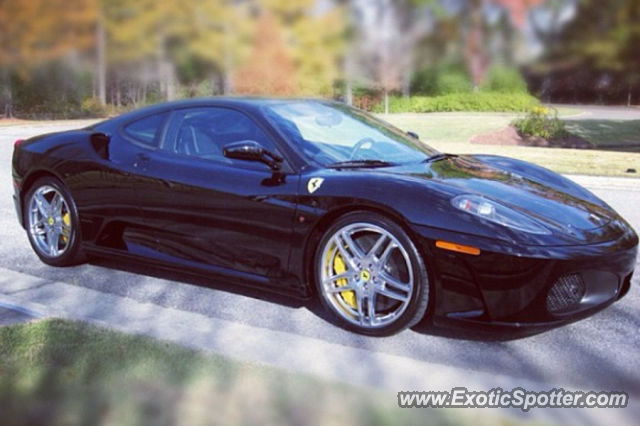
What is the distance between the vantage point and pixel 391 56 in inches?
698

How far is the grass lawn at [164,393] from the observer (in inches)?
103

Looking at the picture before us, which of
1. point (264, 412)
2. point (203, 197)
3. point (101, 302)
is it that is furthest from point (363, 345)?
point (101, 302)

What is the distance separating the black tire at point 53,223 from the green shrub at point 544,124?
16.5 meters

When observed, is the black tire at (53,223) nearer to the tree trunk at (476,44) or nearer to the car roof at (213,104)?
the car roof at (213,104)

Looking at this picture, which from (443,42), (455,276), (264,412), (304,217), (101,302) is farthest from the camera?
(443,42)

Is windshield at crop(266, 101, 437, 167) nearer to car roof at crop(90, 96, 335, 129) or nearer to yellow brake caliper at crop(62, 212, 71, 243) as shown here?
car roof at crop(90, 96, 335, 129)

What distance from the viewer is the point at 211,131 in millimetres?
4328

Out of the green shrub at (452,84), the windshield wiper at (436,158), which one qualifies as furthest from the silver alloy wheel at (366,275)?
the green shrub at (452,84)

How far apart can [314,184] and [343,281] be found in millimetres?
550

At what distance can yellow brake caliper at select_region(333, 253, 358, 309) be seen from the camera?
Answer: 3.70m

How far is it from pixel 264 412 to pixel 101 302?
1821 mm

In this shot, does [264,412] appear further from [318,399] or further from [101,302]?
[101,302]

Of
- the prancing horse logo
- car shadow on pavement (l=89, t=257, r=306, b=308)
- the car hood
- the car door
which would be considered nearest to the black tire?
car shadow on pavement (l=89, t=257, r=306, b=308)

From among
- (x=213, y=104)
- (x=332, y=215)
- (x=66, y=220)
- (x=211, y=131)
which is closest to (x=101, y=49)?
(x=66, y=220)
